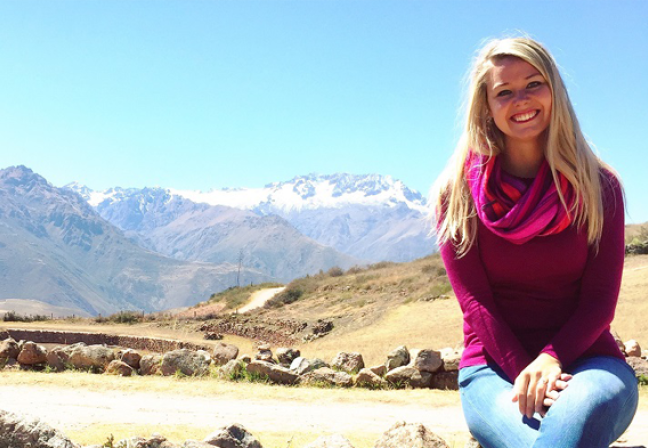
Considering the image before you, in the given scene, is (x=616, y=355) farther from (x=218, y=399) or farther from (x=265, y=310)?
(x=265, y=310)

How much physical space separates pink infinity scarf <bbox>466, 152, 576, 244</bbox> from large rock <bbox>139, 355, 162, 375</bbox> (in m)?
8.43

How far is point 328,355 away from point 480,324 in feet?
54.9

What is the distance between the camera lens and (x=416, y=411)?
8148 mm

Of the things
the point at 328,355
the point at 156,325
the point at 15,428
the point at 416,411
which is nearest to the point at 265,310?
the point at 156,325

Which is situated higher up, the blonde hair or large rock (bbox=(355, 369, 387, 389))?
the blonde hair

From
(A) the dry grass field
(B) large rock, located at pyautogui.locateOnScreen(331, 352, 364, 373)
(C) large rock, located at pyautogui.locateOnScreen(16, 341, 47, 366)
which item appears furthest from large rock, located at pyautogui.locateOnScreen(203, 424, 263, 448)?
(C) large rock, located at pyautogui.locateOnScreen(16, 341, 47, 366)

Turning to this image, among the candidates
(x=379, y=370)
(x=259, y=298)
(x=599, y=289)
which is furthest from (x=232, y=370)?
(x=259, y=298)

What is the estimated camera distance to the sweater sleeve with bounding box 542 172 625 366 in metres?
3.29

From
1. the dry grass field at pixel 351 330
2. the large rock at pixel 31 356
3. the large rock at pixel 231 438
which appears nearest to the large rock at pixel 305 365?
the dry grass field at pixel 351 330

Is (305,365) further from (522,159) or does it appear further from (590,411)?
(590,411)

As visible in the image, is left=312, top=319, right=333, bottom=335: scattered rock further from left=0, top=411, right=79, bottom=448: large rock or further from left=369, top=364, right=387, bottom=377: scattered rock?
left=0, top=411, right=79, bottom=448: large rock

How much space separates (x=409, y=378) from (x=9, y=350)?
288 inches

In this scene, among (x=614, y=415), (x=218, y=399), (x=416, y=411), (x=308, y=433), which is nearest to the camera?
(x=614, y=415)

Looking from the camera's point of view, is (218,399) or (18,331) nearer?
(218,399)
